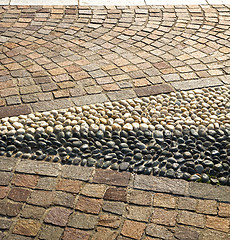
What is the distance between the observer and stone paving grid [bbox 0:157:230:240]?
2.85 meters

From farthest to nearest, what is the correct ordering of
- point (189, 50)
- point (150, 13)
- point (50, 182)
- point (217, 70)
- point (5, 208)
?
1. point (150, 13)
2. point (189, 50)
3. point (217, 70)
4. point (50, 182)
5. point (5, 208)

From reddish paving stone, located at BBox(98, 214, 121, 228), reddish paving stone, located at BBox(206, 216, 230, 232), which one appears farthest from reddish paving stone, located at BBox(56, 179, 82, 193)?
reddish paving stone, located at BBox(206, 216, 230, 232)

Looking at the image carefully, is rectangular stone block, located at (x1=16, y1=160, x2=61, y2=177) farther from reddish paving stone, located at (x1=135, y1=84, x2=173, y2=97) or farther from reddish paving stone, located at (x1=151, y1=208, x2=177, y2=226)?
reddish paving stone, located at (x1=135, y1=84, x2=173, y2=97)

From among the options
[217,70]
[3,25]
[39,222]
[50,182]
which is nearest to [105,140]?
[50,182]

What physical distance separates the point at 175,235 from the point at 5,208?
1.42 meters

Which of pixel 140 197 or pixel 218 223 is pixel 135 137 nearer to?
pixel 140 197

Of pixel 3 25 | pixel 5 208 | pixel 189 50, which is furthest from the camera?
pixel 3 25

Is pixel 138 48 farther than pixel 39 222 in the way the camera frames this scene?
Yes

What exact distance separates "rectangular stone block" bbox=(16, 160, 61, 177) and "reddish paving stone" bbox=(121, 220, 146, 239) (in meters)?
0.85

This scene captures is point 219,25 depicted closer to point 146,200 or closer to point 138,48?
point 138,48

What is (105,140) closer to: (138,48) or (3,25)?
(138,48)

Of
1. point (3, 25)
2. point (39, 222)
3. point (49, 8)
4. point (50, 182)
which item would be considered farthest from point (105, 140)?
point (49, 8)

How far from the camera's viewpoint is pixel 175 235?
9.28 feet

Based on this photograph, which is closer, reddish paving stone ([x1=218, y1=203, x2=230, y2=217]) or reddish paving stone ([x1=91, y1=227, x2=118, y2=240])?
reddish paving stone ([x1=91, y1=227, x2=118, y2=240])
